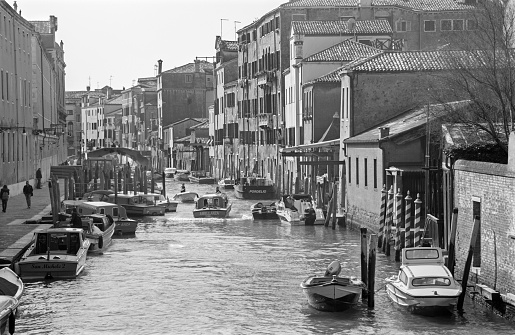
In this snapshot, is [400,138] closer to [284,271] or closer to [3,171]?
[284,271]

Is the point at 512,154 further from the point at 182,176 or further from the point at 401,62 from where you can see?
the point at 182,176

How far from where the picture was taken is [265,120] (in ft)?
249

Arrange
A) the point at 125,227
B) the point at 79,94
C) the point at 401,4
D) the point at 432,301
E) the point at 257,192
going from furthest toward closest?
1. the point at 79,94
2. the point at 401,4
3. the point at 257,192
4. the point at 125,227
5. the point at 432,301

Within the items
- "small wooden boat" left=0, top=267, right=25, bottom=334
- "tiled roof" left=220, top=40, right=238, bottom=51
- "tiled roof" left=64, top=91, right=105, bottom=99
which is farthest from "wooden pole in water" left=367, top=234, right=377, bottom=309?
"tiled roof" left=64, top=91, right=105, bottom=99

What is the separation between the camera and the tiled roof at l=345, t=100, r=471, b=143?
3541 centimetres

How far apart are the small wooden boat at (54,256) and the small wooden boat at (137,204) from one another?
71.2 feet

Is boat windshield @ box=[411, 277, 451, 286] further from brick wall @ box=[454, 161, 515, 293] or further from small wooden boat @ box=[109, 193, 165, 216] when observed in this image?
small wooden boat @ box=[109, 193, 165, 216]

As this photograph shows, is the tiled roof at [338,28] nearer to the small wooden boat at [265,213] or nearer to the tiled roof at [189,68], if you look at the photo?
the small wooden boat at [265,213]

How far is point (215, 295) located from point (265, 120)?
162ft

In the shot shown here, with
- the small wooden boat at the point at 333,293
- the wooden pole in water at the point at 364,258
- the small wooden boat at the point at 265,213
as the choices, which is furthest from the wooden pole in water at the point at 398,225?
the small wooden boat at the point at 265,213

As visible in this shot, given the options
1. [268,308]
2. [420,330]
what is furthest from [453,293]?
[268,308]

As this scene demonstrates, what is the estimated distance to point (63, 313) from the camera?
80.7ft

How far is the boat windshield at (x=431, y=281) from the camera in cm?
2358

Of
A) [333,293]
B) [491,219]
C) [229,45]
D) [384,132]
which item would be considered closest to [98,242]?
[384,132]
